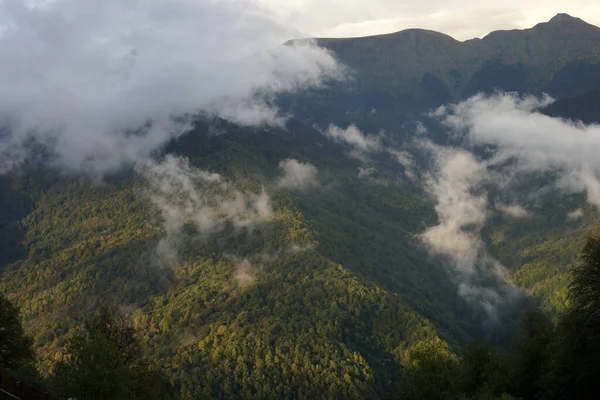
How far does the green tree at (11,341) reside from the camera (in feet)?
195

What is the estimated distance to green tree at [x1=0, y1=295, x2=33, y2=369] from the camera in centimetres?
5944

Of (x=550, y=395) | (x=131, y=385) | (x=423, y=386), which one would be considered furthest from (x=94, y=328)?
(x=550, y=395)

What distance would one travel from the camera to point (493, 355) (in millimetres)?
73500

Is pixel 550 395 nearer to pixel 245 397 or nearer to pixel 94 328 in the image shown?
pixel 94 328

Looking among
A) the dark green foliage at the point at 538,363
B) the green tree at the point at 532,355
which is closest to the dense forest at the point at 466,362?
the dark green foliage at the point at 538,363

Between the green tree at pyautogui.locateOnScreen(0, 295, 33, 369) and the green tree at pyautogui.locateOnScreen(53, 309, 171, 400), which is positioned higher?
the green tree at pyautogui.locateOnScreen(53, 309, 171, 400)

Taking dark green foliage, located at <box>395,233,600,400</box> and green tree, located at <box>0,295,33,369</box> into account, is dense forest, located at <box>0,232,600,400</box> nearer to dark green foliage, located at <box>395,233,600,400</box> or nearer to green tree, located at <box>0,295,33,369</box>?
dark green foliage, located at <box>395,233,600,400</box>

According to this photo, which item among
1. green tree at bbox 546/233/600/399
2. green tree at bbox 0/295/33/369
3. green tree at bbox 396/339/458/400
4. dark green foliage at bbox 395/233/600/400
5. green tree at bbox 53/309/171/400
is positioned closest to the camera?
green tree at bbox 546/233/600/399

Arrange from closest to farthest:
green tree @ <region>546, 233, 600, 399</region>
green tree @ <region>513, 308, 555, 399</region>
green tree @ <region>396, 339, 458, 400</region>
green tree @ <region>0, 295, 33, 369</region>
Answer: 1. green tree @ <region>546, 233, 600, 399</region>
2. green tree @ <region>0, 295, 33, 369</region>
3. green tree @ <region>513, 308, 555, 399</region>
4. green tree @ <region>396, 339, 458, 400</region>

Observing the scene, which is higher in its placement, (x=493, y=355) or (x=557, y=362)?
(x=557, y=362)

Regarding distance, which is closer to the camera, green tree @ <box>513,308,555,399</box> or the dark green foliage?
the dark green foliage

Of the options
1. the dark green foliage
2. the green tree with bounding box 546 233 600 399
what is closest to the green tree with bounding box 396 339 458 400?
the dark green foliage

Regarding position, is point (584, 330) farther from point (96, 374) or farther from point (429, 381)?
point (96, 374)

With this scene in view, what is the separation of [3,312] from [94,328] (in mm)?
12247
